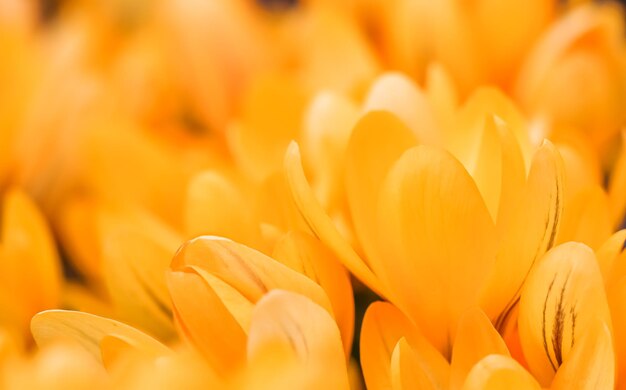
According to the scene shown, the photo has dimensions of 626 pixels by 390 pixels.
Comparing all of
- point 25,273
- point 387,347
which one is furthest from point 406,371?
point 25,273

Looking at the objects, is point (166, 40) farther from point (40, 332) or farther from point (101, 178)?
point (40, 332)

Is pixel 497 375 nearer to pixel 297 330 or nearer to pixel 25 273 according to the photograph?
pixel 297 330

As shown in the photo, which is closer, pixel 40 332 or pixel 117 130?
pixel 40 332

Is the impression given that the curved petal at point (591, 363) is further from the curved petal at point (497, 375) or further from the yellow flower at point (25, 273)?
the yellow flower at point (25, 273)

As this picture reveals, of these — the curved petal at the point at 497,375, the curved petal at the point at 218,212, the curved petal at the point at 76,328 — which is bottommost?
the curved petal at the point at 497,375

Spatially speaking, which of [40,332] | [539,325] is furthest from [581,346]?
[40,332]

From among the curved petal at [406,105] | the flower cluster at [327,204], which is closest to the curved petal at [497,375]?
the flower cluster at [327,204]
